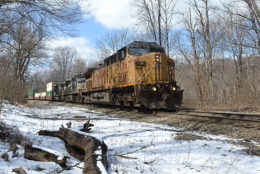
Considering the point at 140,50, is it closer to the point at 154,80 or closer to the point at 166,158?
the point at 154,80

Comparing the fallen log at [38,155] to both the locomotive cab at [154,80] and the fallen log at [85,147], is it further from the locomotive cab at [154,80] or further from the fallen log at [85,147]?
the locomotive cab at [154,80]

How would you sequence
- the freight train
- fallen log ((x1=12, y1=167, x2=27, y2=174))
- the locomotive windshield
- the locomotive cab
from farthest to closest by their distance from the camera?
1. the locomotive windshield
2. the freight train
3. the locomotive cab
4. fallen log ((x1=12, y1=167, x2=27, y2=174))

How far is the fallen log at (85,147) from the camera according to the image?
314 cm

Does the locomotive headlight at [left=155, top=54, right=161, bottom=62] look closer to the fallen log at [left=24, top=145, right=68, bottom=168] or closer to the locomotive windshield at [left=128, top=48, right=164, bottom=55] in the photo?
the locomotive windshield at [left=128, top=48, right=164, bottom=55]

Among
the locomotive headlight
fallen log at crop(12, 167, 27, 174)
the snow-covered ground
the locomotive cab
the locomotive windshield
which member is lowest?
the snow-covered ground

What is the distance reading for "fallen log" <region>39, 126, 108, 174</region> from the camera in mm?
3144

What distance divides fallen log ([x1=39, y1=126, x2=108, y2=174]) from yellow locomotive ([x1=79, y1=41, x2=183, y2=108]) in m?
6.16

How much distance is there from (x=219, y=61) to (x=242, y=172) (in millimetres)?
37891

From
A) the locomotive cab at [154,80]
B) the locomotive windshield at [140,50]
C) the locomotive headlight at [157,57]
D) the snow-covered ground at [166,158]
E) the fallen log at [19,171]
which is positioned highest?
the locomotive windshield at [140,50]

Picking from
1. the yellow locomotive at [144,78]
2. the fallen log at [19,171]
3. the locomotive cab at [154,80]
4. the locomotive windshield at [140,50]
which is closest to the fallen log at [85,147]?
the fallen log at [19,171]

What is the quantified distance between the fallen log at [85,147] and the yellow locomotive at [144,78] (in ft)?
20.2

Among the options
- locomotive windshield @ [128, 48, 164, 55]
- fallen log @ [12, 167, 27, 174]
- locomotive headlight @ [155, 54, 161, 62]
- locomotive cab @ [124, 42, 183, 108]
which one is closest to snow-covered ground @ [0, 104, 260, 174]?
fallen log @ [12, 167, 27, 174]

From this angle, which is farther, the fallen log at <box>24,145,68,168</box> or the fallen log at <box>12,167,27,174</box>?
the fallen log at <box>24,145,68,168</box>

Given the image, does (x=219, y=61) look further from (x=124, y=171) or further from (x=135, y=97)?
(x=124, y=171)
